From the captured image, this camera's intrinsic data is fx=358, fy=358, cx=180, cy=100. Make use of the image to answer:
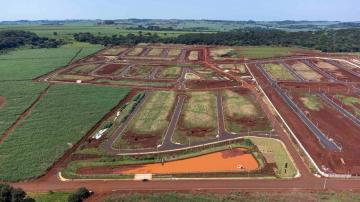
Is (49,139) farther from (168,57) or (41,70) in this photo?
(168,57)

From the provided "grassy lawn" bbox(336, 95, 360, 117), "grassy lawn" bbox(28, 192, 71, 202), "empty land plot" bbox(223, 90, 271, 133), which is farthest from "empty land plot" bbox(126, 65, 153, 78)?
"grassy lawn" bbox(28, 192, 71, 202)

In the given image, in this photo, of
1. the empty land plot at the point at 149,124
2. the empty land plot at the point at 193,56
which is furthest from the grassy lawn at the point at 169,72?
the empty land plot at the point at 149,124

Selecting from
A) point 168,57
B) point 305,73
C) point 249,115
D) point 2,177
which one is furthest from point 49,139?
point 168,57

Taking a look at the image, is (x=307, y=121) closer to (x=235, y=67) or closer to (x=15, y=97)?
(x=235, y=67)

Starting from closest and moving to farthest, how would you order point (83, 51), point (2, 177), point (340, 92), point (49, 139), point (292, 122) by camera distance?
point (2, 177) < point (49, 139) < point (292, 122) < point (340, 92) < point (83, 51)

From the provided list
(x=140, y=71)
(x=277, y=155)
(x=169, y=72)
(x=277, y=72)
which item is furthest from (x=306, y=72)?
(x=277, y=155)

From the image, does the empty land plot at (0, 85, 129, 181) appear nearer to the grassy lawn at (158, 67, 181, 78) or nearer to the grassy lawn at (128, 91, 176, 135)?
the grassy lawn at (128, 91, 176, 135)
